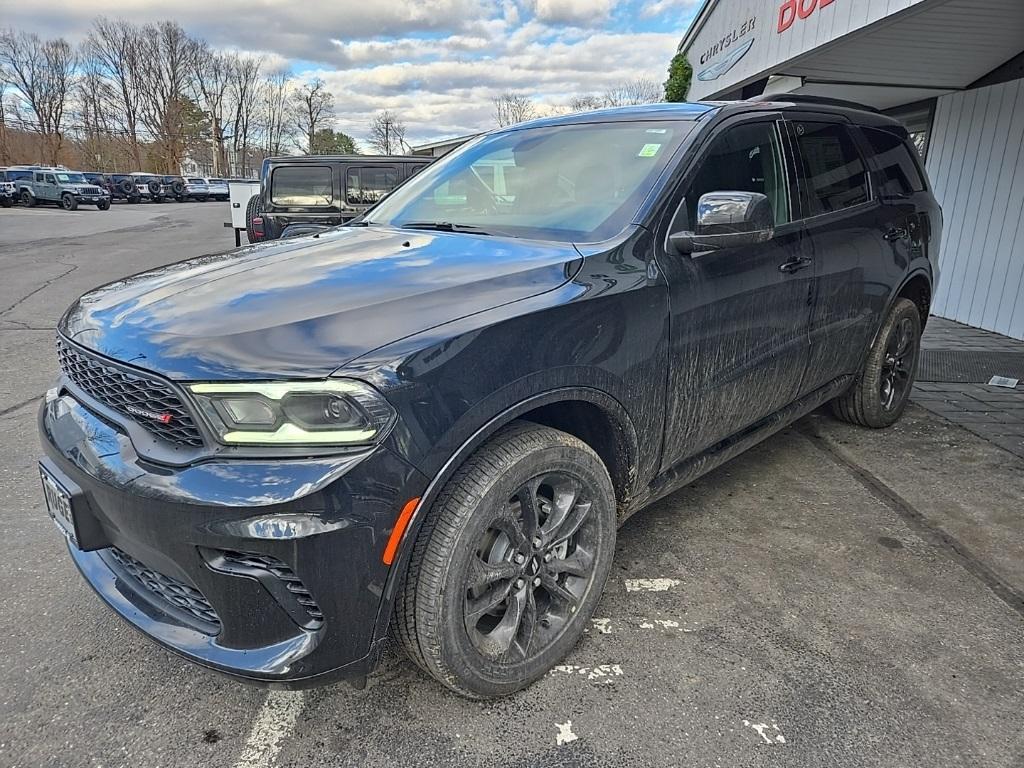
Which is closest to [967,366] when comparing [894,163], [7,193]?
[894,163]

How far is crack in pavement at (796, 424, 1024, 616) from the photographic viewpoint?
2.78m

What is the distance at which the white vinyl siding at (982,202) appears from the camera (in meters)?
7.10

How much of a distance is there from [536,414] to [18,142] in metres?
81.0

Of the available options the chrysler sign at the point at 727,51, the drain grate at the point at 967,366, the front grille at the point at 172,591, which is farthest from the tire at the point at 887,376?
the chrysler sign at the point at 727,51

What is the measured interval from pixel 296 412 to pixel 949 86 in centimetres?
879

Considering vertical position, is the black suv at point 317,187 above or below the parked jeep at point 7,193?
above

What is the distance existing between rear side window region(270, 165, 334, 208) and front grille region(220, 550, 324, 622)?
9575 millimetres

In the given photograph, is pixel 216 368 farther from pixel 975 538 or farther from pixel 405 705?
pixel 975 538

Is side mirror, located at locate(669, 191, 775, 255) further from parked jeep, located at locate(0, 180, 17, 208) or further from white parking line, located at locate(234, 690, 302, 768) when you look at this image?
parked jeep, located at locate(0, 180, 17, 208)

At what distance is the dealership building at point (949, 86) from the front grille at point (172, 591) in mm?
5750

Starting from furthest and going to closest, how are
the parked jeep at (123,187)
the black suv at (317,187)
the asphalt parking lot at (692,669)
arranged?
the parked jeep at (123,187) < the black suv at (317,187) < the asphalt parking lot at (692,669)

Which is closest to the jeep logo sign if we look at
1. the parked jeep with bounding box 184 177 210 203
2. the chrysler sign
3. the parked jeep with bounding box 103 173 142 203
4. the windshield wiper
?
the chrysler sign

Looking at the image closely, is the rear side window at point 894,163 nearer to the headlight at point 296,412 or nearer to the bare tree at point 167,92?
the headlight at point 296,412

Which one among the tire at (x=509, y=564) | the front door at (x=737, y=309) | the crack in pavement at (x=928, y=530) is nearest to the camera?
the tire at (x=509, y=564)
